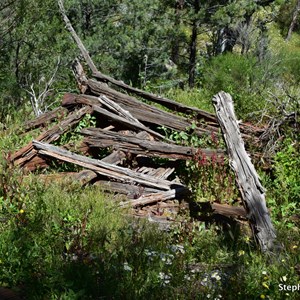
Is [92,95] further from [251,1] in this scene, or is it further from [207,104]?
[251,1]

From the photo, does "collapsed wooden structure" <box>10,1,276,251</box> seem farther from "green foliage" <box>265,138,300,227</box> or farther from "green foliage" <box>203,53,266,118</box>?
"green foliage" <box>203,53,266,118</box>

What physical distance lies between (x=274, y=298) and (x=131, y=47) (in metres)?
8.45

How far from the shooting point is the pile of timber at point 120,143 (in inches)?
267

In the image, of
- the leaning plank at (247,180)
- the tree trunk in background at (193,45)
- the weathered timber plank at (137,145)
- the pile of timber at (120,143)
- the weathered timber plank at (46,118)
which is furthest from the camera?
the tree trunk in background at (193,45)

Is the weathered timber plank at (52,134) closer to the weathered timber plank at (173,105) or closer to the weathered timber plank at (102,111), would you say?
the weathered timber plank at (102,111)

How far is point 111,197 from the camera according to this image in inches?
252

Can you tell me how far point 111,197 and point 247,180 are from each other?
72.1 inches

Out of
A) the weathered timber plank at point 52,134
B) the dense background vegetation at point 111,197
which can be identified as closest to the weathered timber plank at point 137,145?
the weathered timber plank at point 52,134

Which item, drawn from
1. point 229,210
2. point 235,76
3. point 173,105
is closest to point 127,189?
point 229,210

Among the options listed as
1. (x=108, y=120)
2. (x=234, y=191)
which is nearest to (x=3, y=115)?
(x=108, y=120)

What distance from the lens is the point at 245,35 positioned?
47.2ft

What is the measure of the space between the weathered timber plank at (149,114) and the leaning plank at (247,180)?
1999 millimetres

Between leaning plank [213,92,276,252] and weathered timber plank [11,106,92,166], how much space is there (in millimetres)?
2757

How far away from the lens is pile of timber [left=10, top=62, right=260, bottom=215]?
679 centimetres
